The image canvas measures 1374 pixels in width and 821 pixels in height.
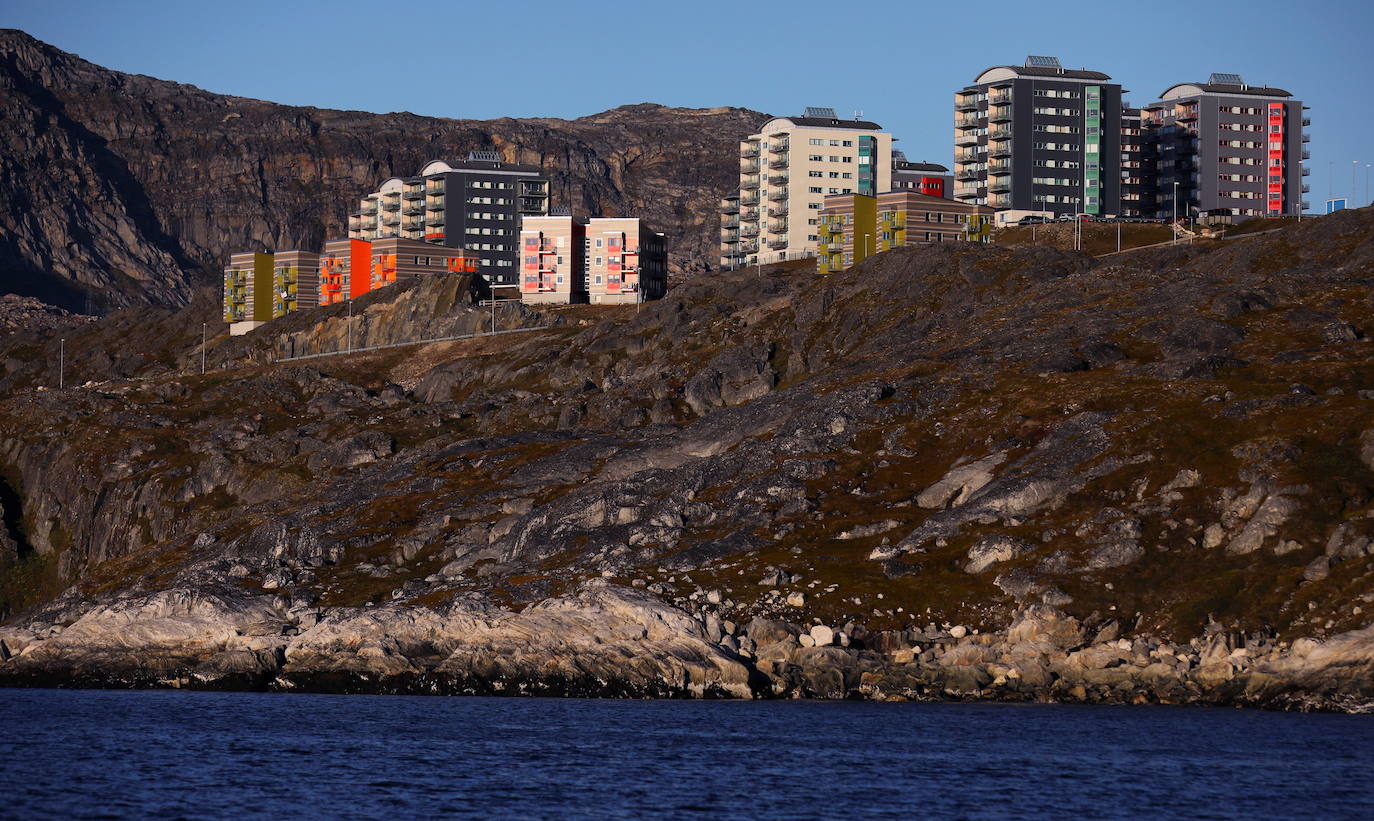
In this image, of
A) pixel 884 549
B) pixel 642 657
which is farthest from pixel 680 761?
pixel 884 549

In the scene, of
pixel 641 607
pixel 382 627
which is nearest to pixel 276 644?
pixel 382 627

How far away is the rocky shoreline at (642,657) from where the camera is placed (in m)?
115

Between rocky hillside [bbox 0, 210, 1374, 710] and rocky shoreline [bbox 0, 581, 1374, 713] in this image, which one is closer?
rocky shoreline [bbox 0, 581, 1374, 713]

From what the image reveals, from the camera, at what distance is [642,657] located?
12650 cm

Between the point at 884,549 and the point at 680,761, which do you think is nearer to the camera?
the point at 680,761

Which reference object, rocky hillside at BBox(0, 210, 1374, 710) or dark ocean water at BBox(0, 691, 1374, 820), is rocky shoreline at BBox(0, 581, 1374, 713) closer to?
rocky hillside at BBox(0, 210, 1374, 710)

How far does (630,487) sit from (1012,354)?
4674 centimetres

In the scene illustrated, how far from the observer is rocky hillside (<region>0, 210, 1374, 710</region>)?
399ft

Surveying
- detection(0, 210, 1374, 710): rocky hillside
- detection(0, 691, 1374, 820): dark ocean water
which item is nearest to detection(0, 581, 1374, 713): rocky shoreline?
detection(0, 210, 1374, 710): rocky hillside

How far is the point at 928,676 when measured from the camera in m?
122

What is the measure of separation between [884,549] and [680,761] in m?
48.8

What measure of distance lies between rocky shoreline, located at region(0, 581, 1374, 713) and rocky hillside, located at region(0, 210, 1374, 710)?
249 millimetres

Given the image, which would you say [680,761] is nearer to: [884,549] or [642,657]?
[642,657]

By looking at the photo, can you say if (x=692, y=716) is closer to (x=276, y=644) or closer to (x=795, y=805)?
(x=795, y=805)
